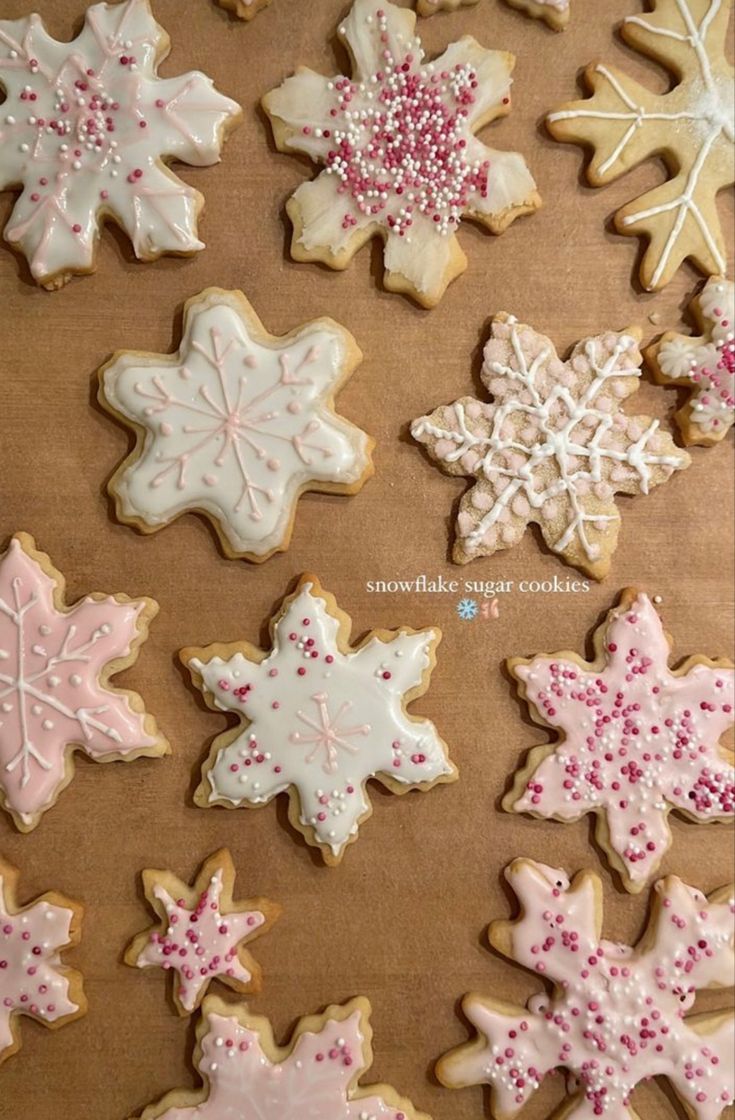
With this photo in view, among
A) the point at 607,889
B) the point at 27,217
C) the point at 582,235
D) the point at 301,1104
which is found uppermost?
the point at 582,235

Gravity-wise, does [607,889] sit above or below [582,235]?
below

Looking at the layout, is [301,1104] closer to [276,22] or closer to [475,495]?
[475,495]

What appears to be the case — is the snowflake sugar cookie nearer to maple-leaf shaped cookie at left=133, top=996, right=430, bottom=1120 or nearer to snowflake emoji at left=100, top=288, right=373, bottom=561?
snowflake emoji at left=100, top=288, right=373, bottom=561

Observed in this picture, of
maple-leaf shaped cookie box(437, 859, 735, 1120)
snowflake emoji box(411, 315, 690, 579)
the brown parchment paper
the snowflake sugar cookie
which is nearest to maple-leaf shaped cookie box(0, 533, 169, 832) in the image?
the brown parchment paper

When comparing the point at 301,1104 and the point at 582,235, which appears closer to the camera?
the point at 301,1104

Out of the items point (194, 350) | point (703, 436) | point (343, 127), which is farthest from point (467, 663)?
point (343, 127)

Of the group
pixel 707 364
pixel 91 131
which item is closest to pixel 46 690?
pixel 91 131
